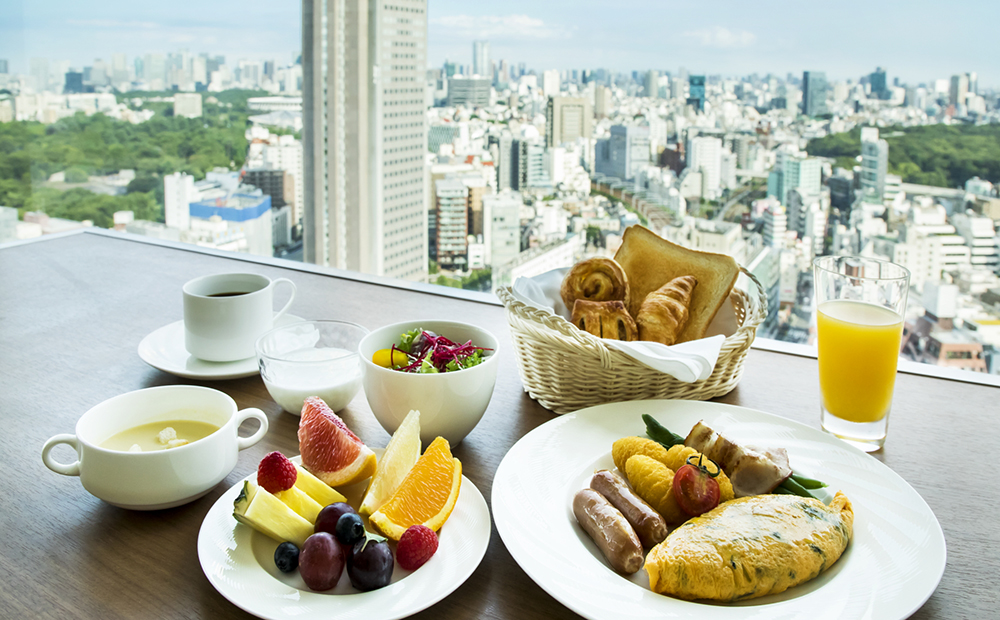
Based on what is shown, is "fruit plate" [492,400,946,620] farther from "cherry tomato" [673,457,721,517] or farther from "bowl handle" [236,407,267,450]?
"bowl handle" [236,407,267,450]

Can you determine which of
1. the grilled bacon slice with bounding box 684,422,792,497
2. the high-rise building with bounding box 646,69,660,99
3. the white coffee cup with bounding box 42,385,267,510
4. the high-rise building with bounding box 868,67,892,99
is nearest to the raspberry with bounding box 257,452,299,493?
the white coffee cup with bounding box 42,385,267,510

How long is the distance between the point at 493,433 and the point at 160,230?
15.6 feet

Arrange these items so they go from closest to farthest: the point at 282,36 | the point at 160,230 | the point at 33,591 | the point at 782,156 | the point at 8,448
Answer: the point at 33,591
the point at 8,448
the point at 782,156
the point at 160,230
the point at 282,36

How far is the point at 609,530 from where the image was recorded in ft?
2.08

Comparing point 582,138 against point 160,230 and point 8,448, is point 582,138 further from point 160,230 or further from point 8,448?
point 8,448

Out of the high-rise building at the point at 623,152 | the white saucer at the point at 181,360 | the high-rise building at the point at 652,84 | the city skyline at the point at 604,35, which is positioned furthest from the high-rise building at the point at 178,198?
the white saucer at the point at 181,360

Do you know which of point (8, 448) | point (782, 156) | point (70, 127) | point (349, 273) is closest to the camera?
point (8, 448)

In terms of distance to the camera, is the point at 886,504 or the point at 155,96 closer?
the point at 886,504

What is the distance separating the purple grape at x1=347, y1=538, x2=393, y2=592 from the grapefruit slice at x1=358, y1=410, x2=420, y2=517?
0.27 ft

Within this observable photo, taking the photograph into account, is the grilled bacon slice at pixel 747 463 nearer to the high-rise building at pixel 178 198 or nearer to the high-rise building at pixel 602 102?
the high-rise building at pixel 602 102

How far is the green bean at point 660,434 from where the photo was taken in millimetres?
822

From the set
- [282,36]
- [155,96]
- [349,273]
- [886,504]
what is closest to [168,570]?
[886,504]

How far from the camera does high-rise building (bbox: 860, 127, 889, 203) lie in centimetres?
330

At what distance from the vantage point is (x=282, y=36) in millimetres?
5348
